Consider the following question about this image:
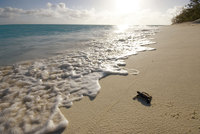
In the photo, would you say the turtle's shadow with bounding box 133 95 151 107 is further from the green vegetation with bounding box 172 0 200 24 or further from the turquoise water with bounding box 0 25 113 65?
the green vegetation with bounding box 172 0 200 24

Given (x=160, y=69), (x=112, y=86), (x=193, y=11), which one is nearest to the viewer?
(x=112, y=86)

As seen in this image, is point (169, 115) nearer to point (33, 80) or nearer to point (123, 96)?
point (123, 96)

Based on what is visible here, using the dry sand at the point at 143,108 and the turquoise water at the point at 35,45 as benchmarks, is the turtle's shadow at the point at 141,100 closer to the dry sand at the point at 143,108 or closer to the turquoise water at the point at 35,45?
the dry sand at the point at 143,108

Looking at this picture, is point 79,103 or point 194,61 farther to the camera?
point 194,61

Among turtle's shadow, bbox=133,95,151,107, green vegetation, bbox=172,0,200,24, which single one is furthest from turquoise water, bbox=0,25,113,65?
green vegetation, bbox=172,0,200,24

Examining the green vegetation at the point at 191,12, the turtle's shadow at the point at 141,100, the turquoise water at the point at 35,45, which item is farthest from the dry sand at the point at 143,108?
the green vegetation at the point at 191,12

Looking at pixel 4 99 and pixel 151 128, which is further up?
pixel 151 128

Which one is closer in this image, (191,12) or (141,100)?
(141,100)

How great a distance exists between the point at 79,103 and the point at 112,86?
28.3 inches

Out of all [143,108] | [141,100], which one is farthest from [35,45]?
[143,108]

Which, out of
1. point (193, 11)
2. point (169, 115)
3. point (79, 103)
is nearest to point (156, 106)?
point (169, 115)

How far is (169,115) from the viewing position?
1.33 metres

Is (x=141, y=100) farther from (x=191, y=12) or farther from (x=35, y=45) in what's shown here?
(x=191, y=12)

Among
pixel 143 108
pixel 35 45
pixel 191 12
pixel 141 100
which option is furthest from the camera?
pixel 191 12
